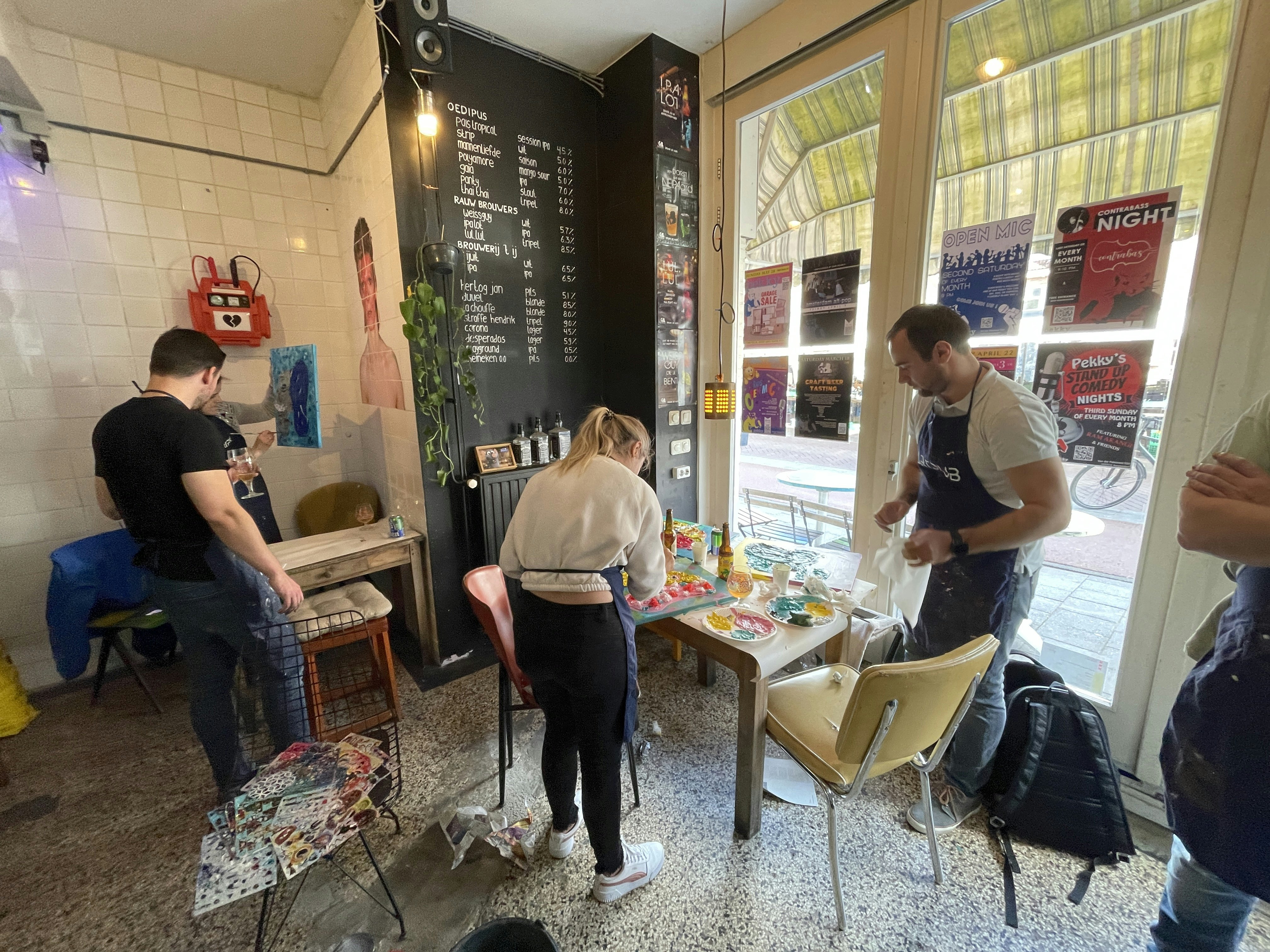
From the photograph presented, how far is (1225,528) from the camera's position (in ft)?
3.02

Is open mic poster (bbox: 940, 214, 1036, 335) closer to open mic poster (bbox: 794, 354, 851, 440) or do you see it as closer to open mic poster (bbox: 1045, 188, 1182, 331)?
open mic poster (bbox: 1045, 188, 1182, 331)

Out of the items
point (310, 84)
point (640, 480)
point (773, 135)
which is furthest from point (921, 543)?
point (310, 84)

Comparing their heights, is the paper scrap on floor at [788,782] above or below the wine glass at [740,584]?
below

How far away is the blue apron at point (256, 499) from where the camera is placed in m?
2.32

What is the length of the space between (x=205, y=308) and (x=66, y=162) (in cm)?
75

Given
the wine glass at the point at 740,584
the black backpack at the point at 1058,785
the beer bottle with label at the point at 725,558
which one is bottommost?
the black backpack at the point at 1058,785

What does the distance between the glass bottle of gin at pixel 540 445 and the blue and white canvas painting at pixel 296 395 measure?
0.99 metres

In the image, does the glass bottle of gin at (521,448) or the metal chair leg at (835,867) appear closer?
the metal chair leg at (835,867)

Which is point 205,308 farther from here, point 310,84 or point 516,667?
point 516,667

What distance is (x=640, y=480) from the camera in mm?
1292

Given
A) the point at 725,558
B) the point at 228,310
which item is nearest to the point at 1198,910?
the point at 725,558

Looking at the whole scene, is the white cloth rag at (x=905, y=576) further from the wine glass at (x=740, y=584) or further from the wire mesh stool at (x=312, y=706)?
the wire mesh stool at (x=312, y=706)

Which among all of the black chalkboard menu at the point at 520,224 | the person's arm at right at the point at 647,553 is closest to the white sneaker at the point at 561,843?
the person's arm at right at the point at 647,553

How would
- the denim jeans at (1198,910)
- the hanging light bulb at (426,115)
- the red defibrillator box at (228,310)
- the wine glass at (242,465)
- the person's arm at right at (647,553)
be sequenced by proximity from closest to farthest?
the denim jeans at (1198,910)
the person's arm at right at (647,553)
the hanging light bulb at (426,115)
the wine glass at (242,465)
the red defibrillator box at (228,310)
